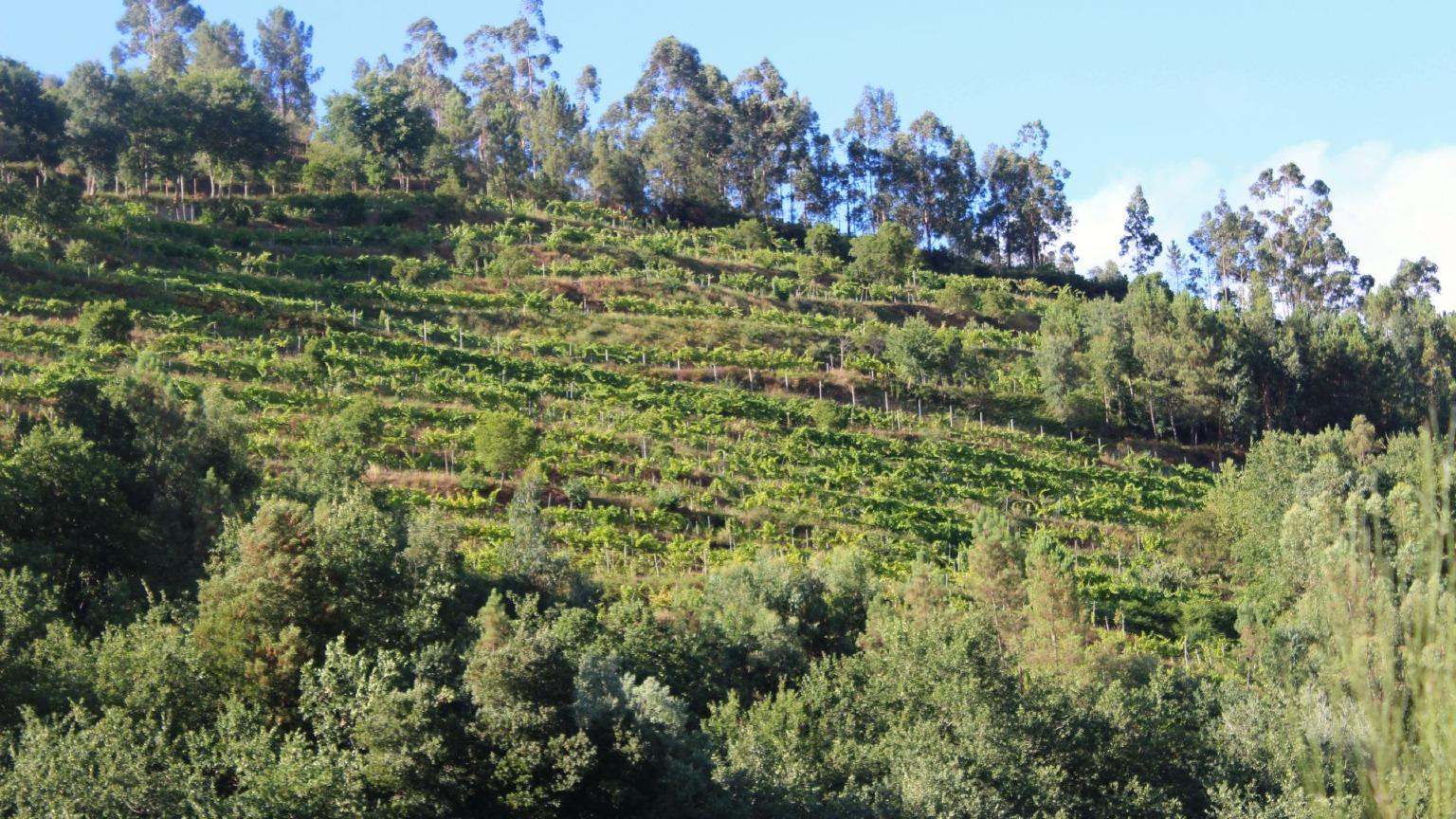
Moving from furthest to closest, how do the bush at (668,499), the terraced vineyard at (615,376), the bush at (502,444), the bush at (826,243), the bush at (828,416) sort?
the bush at (826,243)
the bush at (828,416)
the terraced vineyard at (615,376)
the bush at (668,499)
the bush at (502,444)

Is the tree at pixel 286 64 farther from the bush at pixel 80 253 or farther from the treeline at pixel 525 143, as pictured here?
the bush at pixel 80 253

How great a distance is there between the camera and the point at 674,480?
2172 inches

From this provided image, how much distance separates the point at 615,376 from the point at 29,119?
4311cm

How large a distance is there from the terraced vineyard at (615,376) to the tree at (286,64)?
51267 millimetres

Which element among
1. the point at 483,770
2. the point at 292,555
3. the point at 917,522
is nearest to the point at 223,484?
the point at 292,555

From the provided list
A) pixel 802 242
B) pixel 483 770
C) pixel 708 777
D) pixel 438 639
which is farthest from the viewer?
pixel 802 242

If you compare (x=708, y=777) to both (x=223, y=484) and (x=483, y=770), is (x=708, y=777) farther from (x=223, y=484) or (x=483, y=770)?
(x=223, y=484)

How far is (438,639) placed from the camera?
3328cm

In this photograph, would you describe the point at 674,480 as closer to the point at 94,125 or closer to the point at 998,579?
the point at 998,579

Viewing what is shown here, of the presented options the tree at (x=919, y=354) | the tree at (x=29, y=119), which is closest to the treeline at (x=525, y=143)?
the tree at (x=29, y=119)

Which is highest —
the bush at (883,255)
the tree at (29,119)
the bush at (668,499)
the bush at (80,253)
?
the tree at (29,119)

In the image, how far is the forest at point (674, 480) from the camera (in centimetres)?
2536

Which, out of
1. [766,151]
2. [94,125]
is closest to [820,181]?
[766,151]

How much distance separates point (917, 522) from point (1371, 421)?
3595cm
